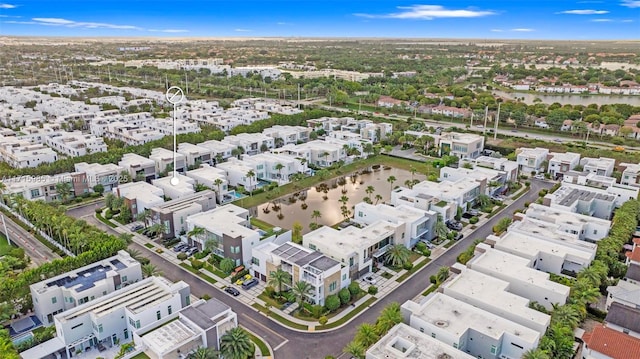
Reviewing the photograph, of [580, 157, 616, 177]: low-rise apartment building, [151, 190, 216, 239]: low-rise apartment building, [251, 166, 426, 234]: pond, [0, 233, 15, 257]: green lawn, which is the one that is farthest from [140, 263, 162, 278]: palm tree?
[580, 157, 616, 177]: low-rise apartment building

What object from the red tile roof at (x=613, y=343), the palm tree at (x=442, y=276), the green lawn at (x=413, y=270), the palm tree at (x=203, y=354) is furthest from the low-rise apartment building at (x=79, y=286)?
the red tile roof at (x=613, y=343)

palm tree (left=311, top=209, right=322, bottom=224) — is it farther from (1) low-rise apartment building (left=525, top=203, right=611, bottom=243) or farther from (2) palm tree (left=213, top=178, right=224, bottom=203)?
(1) low-rise apartment building (left=525, top=203, right=611, bottom=243)

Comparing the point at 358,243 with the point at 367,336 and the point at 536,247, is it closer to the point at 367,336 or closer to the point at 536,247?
the point at 367,336

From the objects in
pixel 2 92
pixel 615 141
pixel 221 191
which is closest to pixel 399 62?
pixel 615 141

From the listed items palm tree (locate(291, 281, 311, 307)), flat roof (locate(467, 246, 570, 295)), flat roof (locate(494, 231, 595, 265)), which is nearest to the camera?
flat roof (locate(467, 246, 570, 295))

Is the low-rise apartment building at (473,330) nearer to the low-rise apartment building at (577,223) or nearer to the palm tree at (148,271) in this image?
the low-rise apartment building at (577,223)

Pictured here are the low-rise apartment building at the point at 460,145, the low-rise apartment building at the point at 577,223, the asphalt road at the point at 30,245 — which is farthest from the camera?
the low-rise apartment building at the point at 460,145
